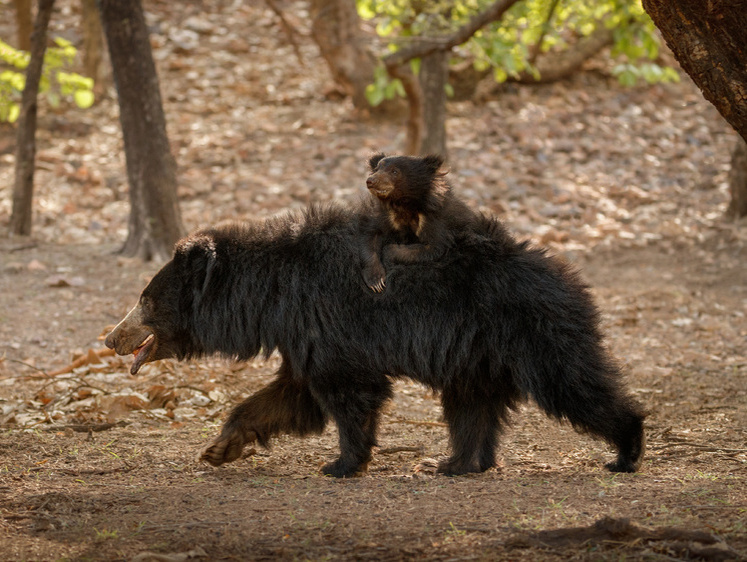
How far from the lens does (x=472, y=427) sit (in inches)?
156

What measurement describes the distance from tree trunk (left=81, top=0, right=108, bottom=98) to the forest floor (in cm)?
53

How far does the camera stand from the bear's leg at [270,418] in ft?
12.9

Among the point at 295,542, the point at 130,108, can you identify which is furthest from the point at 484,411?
the point at 130,108

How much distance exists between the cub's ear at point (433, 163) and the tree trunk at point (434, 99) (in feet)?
16.1

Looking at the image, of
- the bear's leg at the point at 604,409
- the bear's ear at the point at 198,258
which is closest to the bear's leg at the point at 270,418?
the bear's ear at the point at 198,258

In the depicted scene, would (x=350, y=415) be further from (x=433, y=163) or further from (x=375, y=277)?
(x=433, y=163)

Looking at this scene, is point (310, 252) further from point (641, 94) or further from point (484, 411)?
point (641, 94)

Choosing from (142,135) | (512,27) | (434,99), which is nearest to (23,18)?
(142,135)

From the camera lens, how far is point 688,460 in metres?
3.92

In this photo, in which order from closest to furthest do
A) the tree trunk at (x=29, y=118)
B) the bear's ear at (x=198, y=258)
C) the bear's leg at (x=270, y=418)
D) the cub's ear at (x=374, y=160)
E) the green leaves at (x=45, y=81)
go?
the bear's leg at (x=270, y=418)
the bear's ear at (x=198, y=258)
the cub's ear at (x=374, y=160)
the tree trunk at (x=29, y=118)
the green leaves at (x=45, y=81)

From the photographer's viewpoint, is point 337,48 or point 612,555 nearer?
point 612,555

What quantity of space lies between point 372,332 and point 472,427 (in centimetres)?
67

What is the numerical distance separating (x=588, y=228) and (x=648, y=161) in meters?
2.18

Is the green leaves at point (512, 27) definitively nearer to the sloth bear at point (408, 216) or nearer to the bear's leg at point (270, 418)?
the sloth bear at point (408, 216)
